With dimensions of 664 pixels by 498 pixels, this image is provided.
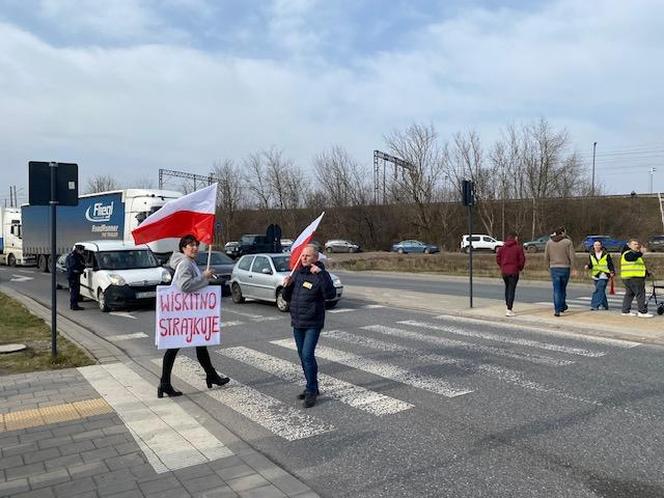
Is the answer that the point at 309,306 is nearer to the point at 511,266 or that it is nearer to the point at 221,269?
the point at 511,266

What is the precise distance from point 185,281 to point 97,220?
73.9 feet

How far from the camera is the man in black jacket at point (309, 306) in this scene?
20.4ft

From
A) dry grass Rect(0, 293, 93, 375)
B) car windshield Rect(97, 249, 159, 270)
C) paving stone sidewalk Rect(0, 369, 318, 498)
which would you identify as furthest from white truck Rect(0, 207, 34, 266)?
paving stone sidewalk Rect(0, 369, 318, 498)

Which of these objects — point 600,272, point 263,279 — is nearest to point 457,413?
point 600,272

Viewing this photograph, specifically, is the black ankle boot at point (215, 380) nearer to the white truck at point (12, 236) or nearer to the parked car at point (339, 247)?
the white truck at point (12, 236)

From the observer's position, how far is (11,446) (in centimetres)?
497

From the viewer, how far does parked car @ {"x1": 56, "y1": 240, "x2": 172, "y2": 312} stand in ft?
48.6

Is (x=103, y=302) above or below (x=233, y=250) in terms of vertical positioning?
below

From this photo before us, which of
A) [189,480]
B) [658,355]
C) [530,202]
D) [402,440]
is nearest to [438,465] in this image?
[402,440]

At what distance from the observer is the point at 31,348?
30.5 ft

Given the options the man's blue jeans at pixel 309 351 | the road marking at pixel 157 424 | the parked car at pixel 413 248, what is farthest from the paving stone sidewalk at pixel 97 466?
the parked car at pixel 413 248

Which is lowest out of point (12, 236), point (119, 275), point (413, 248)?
point (413, 248)

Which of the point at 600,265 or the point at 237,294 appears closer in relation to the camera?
the point at 600,265

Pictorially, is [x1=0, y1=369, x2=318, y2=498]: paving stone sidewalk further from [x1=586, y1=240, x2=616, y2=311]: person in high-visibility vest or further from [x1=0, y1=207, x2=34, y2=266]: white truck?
[x1=0, y1=207, x2=34, y2=266]: white truck
